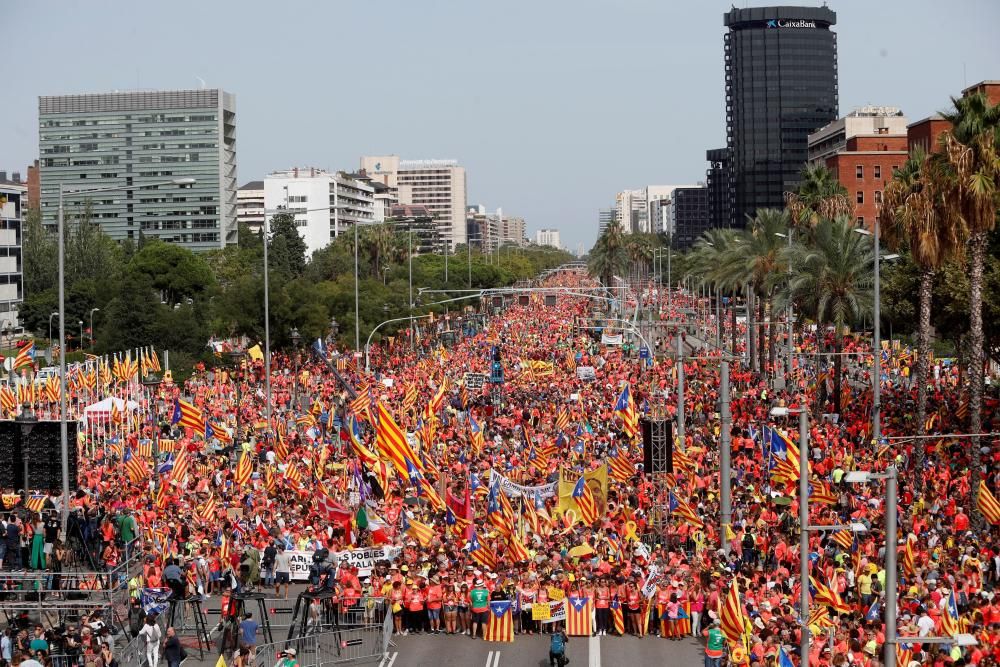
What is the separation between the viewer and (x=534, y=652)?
70.9 ft

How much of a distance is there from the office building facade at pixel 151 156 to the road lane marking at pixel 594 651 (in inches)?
6603

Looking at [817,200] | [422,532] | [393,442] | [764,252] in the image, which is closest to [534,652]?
[422,532]

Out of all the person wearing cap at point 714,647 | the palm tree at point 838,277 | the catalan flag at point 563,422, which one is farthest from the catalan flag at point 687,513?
the palm tree at point 838,277

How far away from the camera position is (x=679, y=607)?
22328 millimetres

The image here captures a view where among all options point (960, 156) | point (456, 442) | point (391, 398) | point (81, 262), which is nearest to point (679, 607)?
point (960, 156)

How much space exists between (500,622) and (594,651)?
1.79 meters

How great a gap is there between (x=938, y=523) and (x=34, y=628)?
674 inches

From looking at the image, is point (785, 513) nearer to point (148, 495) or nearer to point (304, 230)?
point (148, 495)

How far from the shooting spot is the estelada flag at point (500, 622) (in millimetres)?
22344

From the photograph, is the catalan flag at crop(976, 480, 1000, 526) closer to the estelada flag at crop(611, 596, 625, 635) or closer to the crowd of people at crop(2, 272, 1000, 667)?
the crowd of people at crop(2, 272, 1000, 667)

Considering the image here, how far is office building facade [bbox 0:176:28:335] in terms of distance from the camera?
108812mm

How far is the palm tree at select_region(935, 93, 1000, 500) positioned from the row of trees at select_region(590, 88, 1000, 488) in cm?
2

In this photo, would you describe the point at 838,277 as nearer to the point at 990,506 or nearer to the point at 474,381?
Result: the point at 474,381

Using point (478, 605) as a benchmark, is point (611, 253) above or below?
above
